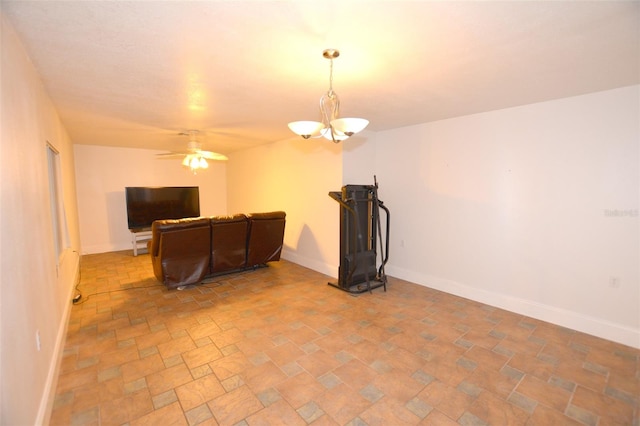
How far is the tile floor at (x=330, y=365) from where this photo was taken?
1915 millimetres

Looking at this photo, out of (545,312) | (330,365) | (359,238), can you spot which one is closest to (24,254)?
(330,365)

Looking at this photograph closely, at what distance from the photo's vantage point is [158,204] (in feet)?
21.4

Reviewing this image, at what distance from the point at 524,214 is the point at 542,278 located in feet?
2.39

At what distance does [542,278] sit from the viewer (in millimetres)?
3201

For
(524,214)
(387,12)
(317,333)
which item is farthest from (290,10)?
(524,214)

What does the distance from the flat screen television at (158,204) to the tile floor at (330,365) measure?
2.81 meters

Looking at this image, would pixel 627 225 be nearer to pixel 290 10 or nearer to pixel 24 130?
pixel 290 10

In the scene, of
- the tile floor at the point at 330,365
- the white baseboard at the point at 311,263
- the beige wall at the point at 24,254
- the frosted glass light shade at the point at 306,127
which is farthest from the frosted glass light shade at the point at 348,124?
the white baseboard at the point at 311,263

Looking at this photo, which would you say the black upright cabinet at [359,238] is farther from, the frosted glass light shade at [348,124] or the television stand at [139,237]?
the television stand at [139,237]

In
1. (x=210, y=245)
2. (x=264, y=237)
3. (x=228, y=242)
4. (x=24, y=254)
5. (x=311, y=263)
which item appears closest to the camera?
(x=24, y=254)

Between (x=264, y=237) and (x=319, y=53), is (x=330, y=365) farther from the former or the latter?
(x=264, y=237)

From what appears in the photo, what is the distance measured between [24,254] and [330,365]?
2.20 metres

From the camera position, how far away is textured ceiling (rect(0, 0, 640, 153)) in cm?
150

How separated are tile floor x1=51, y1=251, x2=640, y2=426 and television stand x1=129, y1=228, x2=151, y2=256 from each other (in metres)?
2.28
